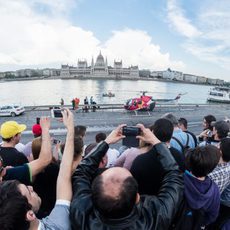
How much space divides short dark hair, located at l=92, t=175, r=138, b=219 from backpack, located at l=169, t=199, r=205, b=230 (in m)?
0.69

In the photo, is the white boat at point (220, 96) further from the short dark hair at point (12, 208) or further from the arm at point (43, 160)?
the short dark hair at point (12, 208)

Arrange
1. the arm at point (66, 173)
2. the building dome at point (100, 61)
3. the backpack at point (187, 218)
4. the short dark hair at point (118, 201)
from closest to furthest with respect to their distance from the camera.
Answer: the short dark hair at point (118, 201) < the arm at point (66, 173) < the backpack at point (187, 218) < the building dome at point (100, 61)

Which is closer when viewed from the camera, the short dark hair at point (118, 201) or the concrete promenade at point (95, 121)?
the short dark hair at point (118, 201)

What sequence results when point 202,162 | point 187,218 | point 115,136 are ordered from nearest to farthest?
point 187,218 → point 202,162 → point 115,136

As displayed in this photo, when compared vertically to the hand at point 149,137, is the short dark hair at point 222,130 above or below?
below

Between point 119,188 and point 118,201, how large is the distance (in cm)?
8

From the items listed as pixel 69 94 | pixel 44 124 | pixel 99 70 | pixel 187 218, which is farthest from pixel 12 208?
pixel 99 70

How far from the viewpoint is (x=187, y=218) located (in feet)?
7.19

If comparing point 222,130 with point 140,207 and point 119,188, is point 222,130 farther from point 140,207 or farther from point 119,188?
point 119,188

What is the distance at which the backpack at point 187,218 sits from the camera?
214cm

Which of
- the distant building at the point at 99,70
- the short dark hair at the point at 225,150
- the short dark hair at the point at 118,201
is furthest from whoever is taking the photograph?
the distant building at the point at 99,70

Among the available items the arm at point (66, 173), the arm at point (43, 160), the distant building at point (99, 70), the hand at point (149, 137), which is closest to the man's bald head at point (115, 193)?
the arm at point (66, 173)

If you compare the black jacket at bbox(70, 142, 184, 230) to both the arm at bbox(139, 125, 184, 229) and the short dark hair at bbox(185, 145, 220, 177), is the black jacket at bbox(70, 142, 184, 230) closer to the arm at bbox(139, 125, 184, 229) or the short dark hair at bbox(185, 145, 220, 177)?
the arm at bbox(139, 125, 184, 229)

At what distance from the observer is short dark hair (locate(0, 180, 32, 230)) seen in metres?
1.49
